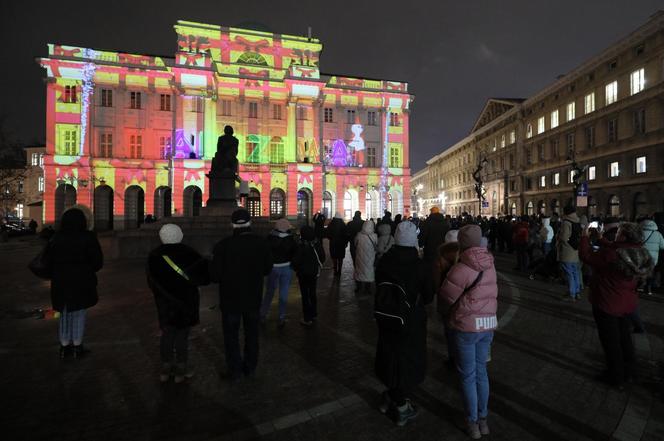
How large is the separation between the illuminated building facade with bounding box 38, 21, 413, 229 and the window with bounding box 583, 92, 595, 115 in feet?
66.3

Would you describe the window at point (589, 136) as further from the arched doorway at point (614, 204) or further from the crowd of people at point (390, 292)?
the crowd of people at point (390, 292)

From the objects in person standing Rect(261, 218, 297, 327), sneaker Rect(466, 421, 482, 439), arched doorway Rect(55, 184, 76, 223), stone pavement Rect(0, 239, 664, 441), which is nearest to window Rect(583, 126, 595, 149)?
stone pavement Rect(0, 239, 664, 441)

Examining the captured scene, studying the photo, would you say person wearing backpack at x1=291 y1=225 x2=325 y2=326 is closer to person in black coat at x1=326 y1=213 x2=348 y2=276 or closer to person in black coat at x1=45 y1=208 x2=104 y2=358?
person in black coat at x1=45 y1=208 x2=104 y2=358

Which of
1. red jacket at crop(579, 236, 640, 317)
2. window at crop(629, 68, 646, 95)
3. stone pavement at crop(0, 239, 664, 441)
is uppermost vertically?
window at crop(629, 68, 646, 95)

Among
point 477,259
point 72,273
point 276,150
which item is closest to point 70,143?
point 276,150

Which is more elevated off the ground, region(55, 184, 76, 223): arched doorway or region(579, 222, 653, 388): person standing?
region(55, 184, 76, 223): arched doorway

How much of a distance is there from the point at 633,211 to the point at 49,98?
5896 centimetres

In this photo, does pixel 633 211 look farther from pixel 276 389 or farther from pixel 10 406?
pixel 10 406

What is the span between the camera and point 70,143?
39.3 meters

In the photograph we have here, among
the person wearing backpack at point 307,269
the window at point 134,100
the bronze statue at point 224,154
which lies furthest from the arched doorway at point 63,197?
the person wearing backpack at point 307,269

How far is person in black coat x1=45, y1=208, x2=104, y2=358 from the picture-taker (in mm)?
5172

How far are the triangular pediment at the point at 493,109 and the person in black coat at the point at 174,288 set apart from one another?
211 feet

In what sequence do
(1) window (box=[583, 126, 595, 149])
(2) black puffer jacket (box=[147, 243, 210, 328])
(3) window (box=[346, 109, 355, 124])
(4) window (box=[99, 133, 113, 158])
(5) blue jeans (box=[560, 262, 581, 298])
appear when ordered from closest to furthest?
(2) black puffer jacket (box=[147, 243, 210, 328]) < (5) blue jeans (box=[560, 262, 581, 298]) < (4) window (box=[99, 133, 113, 158]) < (1) window (box=[583, 126, 595, 149]) < (3) window (box=[346, 109, 355, 124])

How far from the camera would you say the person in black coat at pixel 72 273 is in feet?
17.0
